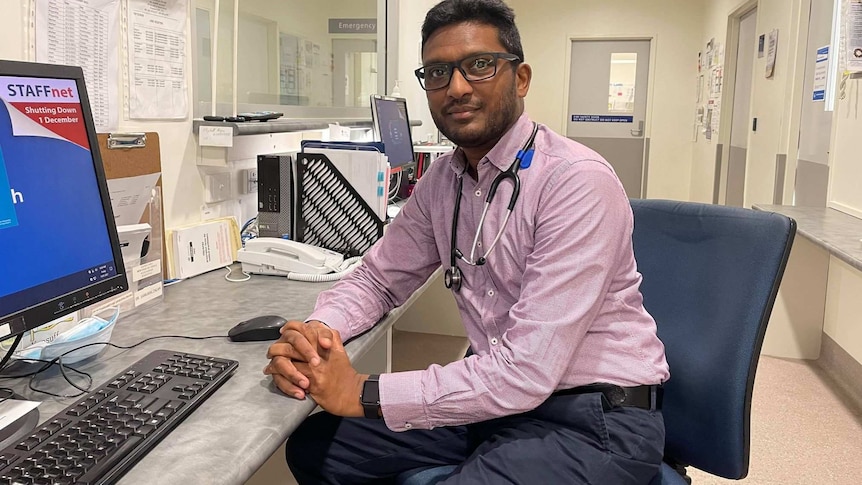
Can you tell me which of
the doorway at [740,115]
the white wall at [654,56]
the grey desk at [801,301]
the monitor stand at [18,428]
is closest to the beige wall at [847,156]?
the grey desk at [801,301]

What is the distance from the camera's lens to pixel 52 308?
3.32 feet

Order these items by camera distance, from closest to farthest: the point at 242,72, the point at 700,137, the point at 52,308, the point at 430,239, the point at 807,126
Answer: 1. the point at 52,308
2. the point at 430,239
3. the point at 242,72
4. the point at 807,126
5. the point at 700,137

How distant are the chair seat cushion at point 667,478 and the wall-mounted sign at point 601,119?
6499mm

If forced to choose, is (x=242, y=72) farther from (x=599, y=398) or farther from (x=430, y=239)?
(x=599, y=398)

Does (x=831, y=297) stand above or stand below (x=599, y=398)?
below

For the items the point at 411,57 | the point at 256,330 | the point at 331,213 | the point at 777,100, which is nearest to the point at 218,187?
the point at 331,213

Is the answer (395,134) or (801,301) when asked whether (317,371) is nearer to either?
(395,134)

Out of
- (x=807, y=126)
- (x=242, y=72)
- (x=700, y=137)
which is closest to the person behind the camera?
(x=242, y=72)

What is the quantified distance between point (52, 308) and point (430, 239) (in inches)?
29.9

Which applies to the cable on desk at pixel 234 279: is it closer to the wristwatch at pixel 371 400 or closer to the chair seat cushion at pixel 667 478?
the wristwatch at pixel 371 400

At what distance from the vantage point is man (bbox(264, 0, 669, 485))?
108 centimetres

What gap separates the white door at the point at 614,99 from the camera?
7172mm

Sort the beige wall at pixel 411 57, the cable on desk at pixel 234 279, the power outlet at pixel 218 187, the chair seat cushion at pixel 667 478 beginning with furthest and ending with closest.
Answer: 1. the beige wall at pixel 411 57
2. the power outlet at pixel 218 187
3. the cable on desk at pixel 234 279
4. the chair seat cushion at pixel 667 478

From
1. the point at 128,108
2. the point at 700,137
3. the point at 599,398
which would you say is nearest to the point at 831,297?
the point at 599,398
